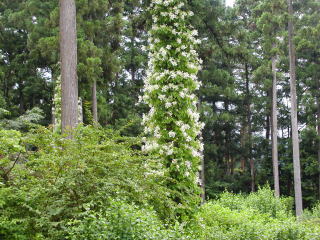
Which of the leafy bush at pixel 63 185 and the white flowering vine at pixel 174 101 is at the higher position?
the white flowering vine at pixel 174 101

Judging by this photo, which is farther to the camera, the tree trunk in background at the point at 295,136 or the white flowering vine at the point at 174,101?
the tree trunk in background at the point at 295,136

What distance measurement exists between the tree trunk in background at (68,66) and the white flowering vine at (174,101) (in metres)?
1.65

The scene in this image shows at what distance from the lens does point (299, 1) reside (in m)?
20.3

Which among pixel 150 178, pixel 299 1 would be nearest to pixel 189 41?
pixel 150 178

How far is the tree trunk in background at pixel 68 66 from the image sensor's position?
8984mm

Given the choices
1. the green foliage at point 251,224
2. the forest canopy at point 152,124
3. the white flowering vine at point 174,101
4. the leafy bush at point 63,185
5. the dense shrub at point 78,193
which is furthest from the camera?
the white flowering vine at point 174,101

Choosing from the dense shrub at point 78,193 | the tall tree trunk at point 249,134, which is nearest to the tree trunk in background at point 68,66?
the dense shrub at point 78,193

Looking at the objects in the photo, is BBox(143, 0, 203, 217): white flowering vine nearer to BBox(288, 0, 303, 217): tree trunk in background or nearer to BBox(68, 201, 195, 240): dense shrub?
BBox(68, 201, 195, 240): dense shrub

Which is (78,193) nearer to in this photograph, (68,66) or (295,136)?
(68,66)

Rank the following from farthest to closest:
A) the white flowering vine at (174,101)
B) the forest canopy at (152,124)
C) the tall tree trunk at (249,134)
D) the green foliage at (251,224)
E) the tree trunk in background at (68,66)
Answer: the tall tree trunk at (249,134), the tree trunk in background at (68,66), the white flowering vine at (174,101), the green foliage at (251,224), the forest canopy at (152,124)

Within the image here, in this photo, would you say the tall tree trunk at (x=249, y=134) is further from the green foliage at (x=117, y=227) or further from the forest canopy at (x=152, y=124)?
the green foliage at (x=117, y=227)

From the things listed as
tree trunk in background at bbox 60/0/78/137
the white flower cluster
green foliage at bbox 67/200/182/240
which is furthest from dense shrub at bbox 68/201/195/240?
tree trunk in background at bbox 60/0/78/137

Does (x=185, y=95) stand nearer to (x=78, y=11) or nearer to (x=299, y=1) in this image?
(x=78, y=11)

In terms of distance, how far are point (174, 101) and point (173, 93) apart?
0.54 ft
